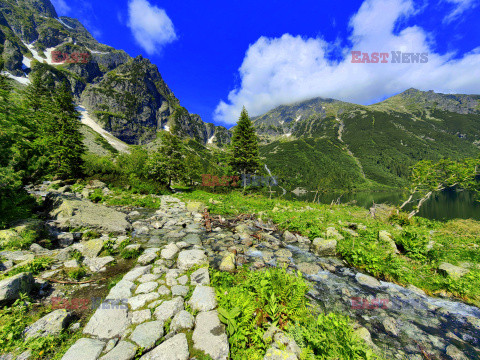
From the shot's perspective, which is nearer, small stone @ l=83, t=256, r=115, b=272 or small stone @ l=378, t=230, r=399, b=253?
small stone @ l=83, t=256, r=115, b=272

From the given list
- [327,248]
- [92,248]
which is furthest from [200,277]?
[327,248]

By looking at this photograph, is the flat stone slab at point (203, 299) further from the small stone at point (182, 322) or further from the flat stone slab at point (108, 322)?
the flat stone slab at point (108, 322)

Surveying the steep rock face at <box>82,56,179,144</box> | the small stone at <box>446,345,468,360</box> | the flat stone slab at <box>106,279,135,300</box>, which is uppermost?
the steep rock face at <box>82,56,179,144</box>

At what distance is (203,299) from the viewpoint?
420 cm

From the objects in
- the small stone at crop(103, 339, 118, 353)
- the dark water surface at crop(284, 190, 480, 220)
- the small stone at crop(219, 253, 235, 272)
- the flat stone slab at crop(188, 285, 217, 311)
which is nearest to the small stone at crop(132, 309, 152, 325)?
the small stone at crop(103, 339, 118, 353)

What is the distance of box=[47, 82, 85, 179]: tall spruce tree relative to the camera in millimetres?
19609

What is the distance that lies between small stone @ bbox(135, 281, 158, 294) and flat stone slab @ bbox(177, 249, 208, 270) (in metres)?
1.10

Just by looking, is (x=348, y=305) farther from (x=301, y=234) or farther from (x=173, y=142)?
(x=173, y=142)

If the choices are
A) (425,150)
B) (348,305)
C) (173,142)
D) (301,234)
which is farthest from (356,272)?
(425,150)

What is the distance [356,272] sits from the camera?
7.03 meters

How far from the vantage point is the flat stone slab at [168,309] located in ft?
12.6

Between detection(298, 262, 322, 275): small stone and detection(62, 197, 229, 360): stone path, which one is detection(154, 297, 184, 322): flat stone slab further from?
detection(298, 262, 322, 275): small stone

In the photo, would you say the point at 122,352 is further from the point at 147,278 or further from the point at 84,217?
the point at 84,217

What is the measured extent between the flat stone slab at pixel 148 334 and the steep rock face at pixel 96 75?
571ft
